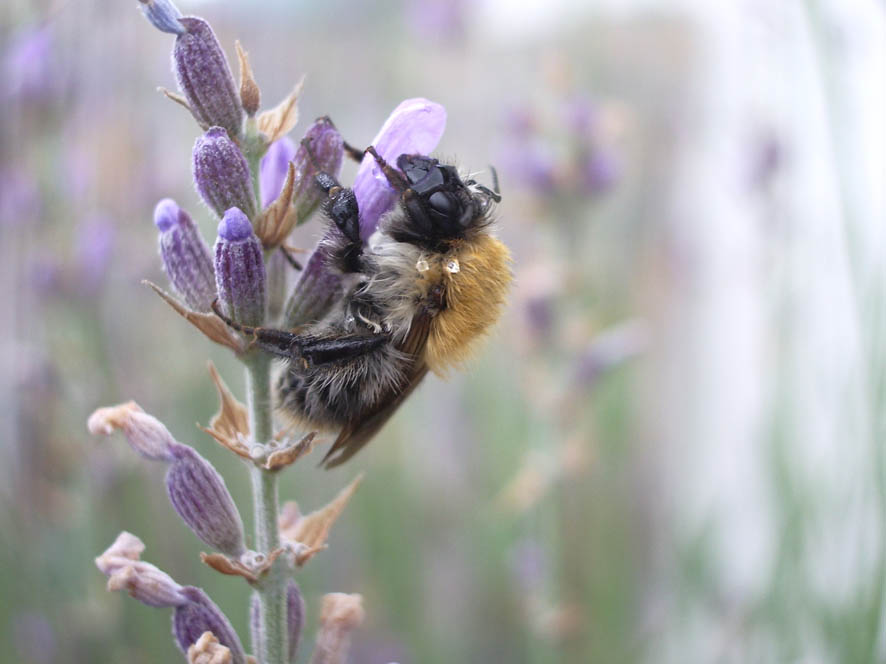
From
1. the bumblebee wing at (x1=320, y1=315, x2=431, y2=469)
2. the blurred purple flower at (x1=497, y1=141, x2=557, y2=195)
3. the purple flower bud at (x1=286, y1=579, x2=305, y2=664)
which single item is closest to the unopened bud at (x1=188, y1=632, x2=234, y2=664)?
the purple flower bud at (x1=286, y1=579, x2=305, y2=664)

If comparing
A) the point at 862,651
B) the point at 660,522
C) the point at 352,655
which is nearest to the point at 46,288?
the point at 352,655

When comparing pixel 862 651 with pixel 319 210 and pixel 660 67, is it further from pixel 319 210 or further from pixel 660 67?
pixel 660 67

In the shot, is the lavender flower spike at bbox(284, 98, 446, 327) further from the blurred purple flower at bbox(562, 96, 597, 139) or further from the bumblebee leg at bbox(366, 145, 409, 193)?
the blurred purple flower at bbox(562, 96, 597, 139)

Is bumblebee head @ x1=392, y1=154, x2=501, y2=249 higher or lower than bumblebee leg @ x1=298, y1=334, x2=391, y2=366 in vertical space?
higher

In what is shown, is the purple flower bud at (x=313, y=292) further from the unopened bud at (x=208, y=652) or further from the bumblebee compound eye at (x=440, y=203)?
the unopened bud at (x=208, y=652)

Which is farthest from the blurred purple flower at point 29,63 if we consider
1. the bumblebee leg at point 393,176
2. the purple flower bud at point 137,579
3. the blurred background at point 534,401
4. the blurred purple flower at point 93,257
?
the purple flower bud at point 137,579
